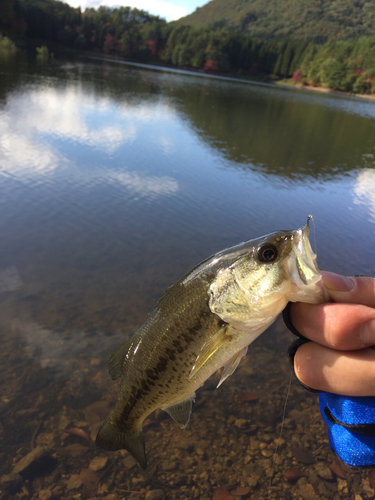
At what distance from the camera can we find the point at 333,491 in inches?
172

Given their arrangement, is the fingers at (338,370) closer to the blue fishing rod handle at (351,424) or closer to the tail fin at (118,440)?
the blue fishing rod handle at (351,424)

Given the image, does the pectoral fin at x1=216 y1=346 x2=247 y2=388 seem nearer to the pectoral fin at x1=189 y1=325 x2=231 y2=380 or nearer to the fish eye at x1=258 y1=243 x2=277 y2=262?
the pectoral fin at x1=189 y1=325 x2=231 y2=380

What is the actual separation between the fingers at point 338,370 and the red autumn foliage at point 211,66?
129 metres

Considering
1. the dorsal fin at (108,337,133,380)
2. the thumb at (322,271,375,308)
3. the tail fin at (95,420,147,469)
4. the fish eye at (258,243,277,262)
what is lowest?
the tail fin at (95,420,147,469)

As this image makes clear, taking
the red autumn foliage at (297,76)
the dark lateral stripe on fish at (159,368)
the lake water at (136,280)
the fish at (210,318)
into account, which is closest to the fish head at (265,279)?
the fish at (210,318)

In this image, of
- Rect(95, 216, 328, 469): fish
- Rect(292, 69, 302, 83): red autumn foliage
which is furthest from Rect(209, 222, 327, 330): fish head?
Rect(292, 69, 302, 83): red autumn foliage

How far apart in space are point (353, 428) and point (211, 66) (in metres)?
129

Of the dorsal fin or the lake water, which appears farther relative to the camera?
the lake water

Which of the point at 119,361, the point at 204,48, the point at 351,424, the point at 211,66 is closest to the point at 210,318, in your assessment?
the point at 119,361

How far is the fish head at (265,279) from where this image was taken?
1923 mm

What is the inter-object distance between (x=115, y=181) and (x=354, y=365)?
1169 centimetres

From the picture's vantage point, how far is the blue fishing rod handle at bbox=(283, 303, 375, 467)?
6.72 feet

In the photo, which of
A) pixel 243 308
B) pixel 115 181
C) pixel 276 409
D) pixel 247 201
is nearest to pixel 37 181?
pixel 115 181

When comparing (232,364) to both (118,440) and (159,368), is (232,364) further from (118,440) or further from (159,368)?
(118,440)
